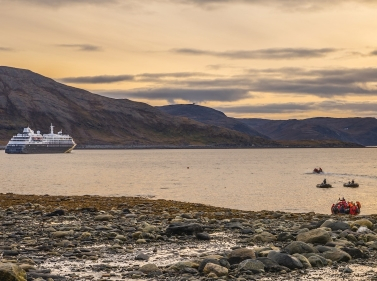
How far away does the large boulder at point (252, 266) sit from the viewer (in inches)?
531

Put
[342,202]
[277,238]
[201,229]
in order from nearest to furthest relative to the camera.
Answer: [277,238] → [201,229] → [342,202]

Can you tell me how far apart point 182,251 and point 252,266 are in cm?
329

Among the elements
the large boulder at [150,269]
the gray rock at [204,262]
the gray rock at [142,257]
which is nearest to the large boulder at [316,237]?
the gray rock at [204,262]

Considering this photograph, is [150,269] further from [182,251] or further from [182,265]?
[182,251]

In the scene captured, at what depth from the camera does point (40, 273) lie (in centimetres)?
1289

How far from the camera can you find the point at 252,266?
1362 centimetres

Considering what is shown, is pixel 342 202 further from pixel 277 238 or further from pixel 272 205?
pixel 277 238

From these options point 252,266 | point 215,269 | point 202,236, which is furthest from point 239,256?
point 202,236

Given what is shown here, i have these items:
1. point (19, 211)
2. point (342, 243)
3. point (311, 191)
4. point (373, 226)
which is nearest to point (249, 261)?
point (342, 243)

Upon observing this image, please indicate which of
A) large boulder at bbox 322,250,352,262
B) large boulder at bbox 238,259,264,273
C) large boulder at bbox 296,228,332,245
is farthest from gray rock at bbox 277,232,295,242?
large boulder at bbox 238,259,264,273

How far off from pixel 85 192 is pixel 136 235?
4007cm

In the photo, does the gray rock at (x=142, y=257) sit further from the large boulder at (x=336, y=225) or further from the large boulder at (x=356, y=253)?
the large boulder at (x=336, y=225)

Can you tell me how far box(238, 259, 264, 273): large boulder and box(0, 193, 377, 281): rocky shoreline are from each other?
0.06ft

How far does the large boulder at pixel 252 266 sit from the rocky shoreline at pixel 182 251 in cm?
2
